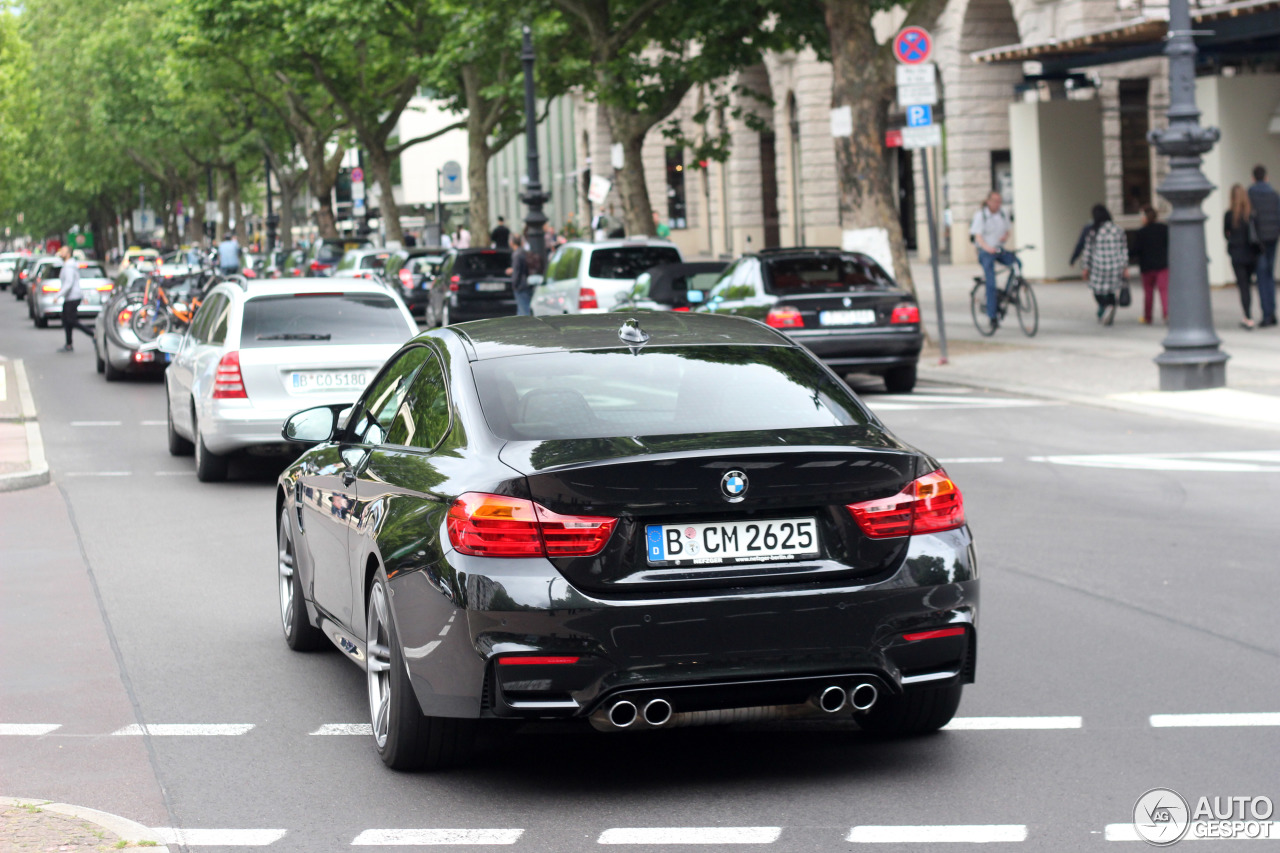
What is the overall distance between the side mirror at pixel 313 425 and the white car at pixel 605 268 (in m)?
16.8

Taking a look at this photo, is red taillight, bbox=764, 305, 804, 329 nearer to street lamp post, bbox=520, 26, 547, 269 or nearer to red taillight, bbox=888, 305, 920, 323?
red taillight, bbox=888, 305, 920, 323

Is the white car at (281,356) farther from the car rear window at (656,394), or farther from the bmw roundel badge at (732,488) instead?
the bmw roundel badge at (732,488)

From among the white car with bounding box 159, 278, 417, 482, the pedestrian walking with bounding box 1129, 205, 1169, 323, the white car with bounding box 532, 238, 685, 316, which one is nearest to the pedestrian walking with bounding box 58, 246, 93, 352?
the white car with bounding box 532, 238, 685, 316

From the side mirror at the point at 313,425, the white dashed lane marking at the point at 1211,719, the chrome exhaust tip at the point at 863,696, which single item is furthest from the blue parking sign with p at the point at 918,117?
the chrome exhaust tip at the point at 863,696

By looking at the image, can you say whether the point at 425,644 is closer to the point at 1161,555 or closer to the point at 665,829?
the point at 665,829

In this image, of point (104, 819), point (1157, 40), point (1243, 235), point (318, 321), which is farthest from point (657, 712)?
point (1157, 40)

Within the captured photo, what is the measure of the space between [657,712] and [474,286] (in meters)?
27.5

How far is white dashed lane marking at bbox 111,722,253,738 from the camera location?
645cm

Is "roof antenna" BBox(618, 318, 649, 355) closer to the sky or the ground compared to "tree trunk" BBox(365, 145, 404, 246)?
Answer: closer to the ground

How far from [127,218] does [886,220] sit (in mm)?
104507

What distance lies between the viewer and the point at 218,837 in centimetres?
520

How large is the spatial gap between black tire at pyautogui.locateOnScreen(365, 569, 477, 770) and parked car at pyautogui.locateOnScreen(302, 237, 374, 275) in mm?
40619

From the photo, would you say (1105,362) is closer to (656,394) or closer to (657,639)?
(656,394)

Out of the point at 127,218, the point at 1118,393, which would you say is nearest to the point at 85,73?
the point at 127,218
